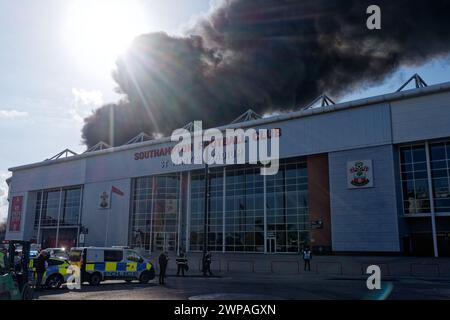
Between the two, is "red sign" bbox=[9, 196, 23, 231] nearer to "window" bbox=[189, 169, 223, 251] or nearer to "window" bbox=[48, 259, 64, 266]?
"window" bbox=[189, 169, 223, 251]

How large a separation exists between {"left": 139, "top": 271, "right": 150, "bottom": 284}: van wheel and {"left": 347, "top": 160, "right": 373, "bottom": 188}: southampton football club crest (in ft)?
69.8

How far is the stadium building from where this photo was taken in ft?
112

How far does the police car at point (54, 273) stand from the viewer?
55.3 ft

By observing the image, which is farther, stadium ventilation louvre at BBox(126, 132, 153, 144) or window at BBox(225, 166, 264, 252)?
stadium ventilation louvre at BBox(126, 132, 153, 144)

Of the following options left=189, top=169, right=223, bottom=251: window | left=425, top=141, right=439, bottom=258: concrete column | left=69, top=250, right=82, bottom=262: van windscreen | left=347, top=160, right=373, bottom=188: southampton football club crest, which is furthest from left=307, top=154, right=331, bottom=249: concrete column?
left=69, top=250, right=82, bottom=262: van windscreen

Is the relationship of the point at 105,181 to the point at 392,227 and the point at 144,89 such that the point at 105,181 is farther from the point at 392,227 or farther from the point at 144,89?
the point at 392,227

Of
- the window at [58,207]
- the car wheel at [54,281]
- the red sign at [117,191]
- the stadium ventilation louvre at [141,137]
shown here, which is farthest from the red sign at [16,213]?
the car wheel at [54,281]

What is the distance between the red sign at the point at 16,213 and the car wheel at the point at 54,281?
51.1 metres

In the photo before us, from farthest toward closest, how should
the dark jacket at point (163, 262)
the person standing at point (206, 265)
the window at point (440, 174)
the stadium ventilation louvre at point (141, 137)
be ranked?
the stadium ventilation louvre at point (141, 137)
the window at point (440, 174)
the person standing at point (206, 265)
the dark jacket at point (163, 262)

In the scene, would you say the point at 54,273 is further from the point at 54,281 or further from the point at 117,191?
the point at 117,191

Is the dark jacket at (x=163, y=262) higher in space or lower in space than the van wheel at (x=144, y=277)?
higher

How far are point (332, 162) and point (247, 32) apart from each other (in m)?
15.7

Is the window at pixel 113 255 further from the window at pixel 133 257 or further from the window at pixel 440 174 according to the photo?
the window at pixel 440 174

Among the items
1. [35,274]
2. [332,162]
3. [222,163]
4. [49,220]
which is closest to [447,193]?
[332,162]
